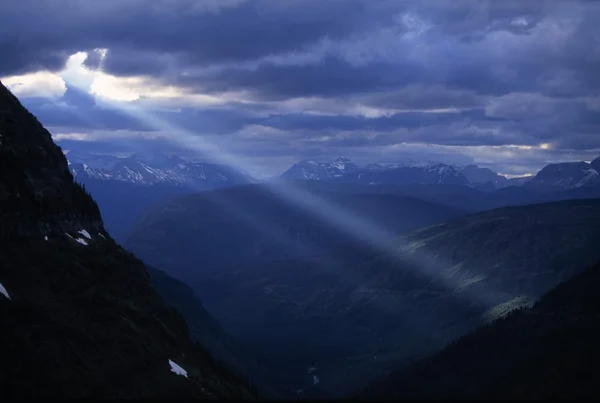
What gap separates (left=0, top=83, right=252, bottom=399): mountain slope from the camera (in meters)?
124

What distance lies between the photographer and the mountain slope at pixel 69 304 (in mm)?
123500

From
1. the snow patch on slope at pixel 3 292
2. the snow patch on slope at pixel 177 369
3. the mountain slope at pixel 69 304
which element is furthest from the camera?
the snow patch on slope at pixel 177 369

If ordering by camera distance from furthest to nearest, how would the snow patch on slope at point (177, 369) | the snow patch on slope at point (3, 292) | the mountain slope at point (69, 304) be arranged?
the snow patch on slope at point (177, 369) → the snow patch on slope at point (3, 292) → the mountain slope at point (69, 304)

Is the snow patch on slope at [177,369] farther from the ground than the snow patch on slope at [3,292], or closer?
closer

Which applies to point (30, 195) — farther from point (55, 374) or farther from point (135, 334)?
point (55, 374)

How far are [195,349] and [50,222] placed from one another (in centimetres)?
4657

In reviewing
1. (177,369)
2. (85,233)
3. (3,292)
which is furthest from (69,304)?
(85,233)

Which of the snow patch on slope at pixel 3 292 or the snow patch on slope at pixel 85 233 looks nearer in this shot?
the snow patch on slope at pixel 3 292

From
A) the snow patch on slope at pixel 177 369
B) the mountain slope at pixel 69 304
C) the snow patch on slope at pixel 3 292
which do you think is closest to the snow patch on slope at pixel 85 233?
the mountain slope at pixel 69 304

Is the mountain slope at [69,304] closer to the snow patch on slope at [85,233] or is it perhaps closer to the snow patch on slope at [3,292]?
the snow patch on slope at [3,292]

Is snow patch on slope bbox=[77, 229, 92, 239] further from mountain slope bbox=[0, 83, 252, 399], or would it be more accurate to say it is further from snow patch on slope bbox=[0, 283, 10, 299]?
snow patch on slope bbox=[0, 283, 10, 299]

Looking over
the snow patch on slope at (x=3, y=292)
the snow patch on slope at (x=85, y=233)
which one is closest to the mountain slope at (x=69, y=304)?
the snow patch on slope at (x=3, y=292)

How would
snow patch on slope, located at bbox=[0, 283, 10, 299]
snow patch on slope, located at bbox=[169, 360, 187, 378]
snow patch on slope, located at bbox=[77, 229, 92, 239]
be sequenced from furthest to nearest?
snow patch on slope, located at bbox=[77, 229, 92, 239], snow patch on slope, located at bbox=[169, 360, 187, 378], snow patch on slope, located at bbox=[0, 283, 10, 299]

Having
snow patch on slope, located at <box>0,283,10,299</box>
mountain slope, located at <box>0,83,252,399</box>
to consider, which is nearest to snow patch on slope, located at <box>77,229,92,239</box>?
mountain slope, located at <box>0,83,252,399</box>
